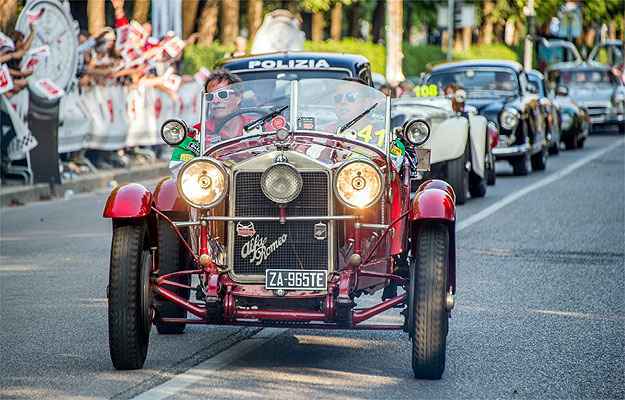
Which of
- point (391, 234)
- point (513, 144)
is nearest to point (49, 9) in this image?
point (513, 144)

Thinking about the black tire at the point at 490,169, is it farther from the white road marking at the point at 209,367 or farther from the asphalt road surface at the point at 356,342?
the white road marking at the point at 209,367

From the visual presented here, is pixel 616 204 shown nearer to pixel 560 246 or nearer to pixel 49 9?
pixel 560 246

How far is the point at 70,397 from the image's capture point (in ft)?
24.3

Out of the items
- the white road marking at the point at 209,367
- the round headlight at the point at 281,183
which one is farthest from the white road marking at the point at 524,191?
the round headlight at the point at 281,183

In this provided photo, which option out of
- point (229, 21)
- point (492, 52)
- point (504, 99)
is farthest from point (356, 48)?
point (504, 99)

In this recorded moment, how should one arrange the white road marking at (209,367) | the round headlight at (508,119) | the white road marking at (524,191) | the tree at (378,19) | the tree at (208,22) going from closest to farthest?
the white road marking at (209,367)
the white road marking at (524,191)
the round headlight at (508,119)
the tree at (208,22)
the tree at (378,19)

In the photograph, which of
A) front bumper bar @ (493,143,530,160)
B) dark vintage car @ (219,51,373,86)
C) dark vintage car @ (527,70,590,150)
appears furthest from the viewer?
dark vintage car @ (527,70,590,150)

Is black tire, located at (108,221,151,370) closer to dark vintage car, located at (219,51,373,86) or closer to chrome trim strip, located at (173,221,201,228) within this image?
chrome trim strip, located at (173,221,201,228)

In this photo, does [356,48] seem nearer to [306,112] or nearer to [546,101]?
[546,101]

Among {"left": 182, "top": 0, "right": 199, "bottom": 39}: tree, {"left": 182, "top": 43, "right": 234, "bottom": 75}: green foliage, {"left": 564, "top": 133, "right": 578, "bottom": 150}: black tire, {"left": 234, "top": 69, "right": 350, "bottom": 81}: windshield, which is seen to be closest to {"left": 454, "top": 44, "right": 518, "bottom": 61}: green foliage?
{"left": 182, "top": 0, "right": 199, "bottom": 39}: tree

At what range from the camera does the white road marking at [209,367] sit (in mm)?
7531

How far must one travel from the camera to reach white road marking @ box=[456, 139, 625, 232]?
16516mm

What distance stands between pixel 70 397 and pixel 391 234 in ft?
6.66

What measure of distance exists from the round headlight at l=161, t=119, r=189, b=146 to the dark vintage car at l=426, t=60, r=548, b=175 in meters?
14.3
